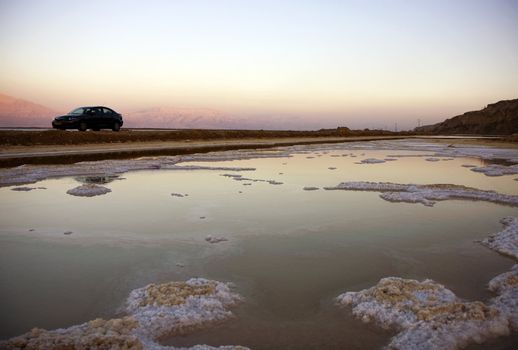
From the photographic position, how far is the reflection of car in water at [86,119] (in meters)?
25.4

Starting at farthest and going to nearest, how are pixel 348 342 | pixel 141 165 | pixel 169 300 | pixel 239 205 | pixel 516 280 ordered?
pixel 141 165 < pixel 239 205 < pixel 516 280 < pixel 169 300 < pixel 348 342

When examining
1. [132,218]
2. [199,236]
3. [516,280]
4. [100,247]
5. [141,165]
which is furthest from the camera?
[141,165]

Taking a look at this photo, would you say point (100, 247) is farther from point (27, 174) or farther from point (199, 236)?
point (27, 174)

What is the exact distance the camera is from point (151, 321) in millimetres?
3494

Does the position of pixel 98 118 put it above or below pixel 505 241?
above

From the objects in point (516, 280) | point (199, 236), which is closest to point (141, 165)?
point (199, 236)

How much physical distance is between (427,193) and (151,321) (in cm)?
814

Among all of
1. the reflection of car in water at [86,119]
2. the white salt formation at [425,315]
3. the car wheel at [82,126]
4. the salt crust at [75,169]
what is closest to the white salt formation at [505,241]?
the white salt formation at [425,315]

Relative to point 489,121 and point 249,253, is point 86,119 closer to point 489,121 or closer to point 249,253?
point 249,253

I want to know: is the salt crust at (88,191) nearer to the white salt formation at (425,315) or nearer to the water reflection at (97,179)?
the water reflection at (97,179)

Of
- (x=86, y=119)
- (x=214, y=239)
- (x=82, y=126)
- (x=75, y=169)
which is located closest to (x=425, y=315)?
(x=214, y=239)

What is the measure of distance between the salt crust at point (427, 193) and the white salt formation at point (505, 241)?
92.1 inches

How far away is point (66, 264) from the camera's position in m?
5.00

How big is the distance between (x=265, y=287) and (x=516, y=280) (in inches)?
106
